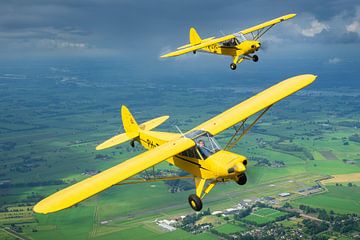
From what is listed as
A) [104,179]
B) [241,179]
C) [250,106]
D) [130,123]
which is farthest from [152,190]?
[104,179]

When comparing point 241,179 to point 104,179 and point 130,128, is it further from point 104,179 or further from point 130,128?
point 130,128

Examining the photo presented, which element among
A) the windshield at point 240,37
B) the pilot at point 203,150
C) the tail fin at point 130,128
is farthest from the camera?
the windshield at point 240,37

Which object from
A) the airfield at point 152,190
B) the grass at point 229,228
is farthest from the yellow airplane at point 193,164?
the grass at point 229,228

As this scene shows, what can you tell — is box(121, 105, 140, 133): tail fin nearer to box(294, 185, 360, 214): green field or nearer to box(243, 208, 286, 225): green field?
box(243, 208, 286, 225): green field

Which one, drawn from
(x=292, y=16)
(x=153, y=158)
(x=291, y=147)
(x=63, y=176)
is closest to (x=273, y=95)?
(x=153, y=158)

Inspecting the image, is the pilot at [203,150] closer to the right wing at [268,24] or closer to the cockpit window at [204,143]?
the cockpit window at [204,143]

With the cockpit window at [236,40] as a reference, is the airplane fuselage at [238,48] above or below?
below

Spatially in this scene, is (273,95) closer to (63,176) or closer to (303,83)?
(303,83)
